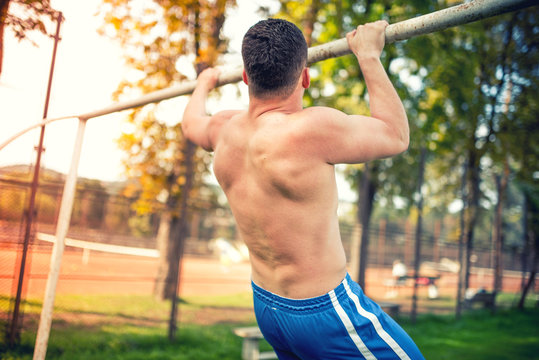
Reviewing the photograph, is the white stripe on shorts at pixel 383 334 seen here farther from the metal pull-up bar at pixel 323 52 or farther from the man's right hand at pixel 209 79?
the man's right hand at pixel 209 79

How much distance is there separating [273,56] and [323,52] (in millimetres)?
597

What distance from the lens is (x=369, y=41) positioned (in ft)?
5.13

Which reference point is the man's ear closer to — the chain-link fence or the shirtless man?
the shirtless man

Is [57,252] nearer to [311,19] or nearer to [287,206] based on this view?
[287,206]

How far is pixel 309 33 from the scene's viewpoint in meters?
6.75

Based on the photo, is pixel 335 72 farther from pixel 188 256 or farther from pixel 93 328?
pixel 188 256

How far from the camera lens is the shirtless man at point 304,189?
1.33 meters

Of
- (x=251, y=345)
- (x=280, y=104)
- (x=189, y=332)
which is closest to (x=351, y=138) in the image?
(x=280, y=104)

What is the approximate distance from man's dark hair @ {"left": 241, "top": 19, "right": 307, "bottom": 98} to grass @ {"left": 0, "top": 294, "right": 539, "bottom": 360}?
4.34 m

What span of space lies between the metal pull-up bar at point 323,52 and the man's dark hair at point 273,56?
1.47ft

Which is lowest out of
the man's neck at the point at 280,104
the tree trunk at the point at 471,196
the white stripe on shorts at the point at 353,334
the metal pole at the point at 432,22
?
the white stripe on shorts at the point at 353,334

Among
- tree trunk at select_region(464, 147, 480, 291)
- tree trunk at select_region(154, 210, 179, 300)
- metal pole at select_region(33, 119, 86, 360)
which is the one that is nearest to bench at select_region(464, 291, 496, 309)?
tree trunk at select_region(464, 147, 480, 291)

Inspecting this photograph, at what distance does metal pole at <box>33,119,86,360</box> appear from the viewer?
236 centimetres

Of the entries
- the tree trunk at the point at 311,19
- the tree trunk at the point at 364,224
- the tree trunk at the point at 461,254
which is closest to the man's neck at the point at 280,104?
the tree trunk at the point at 311,19
